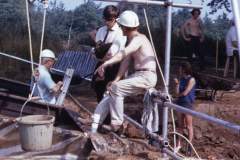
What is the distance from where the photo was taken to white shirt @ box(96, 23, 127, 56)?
404cm

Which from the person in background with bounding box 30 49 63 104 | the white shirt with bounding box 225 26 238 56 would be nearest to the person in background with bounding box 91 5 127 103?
the person in background with bounding box 30 49 63 104

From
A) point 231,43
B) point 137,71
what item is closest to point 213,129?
point 231,43

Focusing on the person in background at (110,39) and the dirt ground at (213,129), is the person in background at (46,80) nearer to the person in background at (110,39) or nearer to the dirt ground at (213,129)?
the person in background at (110,39)

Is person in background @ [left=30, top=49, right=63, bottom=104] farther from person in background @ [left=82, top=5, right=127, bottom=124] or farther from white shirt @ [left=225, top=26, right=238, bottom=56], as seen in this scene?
white shirt @ [left=225, top=26, right=238, bottom=56]

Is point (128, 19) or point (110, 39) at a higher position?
point (128, 19)

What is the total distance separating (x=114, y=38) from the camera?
416 centimetres

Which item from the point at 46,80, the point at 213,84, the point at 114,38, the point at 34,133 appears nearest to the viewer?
the point at 34,133

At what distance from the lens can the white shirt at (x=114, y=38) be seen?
4039 millimetres

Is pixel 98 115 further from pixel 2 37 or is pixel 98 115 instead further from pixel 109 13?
pixel 2 37

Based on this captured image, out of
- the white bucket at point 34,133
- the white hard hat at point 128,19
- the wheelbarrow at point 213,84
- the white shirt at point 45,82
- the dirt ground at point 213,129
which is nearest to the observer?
the white bucket at point 34,133

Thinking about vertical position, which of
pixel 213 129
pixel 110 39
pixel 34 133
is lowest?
pixel 213 129

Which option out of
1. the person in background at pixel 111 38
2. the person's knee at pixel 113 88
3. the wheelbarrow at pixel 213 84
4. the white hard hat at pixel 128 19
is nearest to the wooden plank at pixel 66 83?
the person in background at pixel 111 38

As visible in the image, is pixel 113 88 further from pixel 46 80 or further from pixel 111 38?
pixel 46 80

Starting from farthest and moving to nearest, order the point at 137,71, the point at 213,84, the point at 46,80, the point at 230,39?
the point at 230,39
the point at 213,84
the point at 46,80
the point at 137,71
